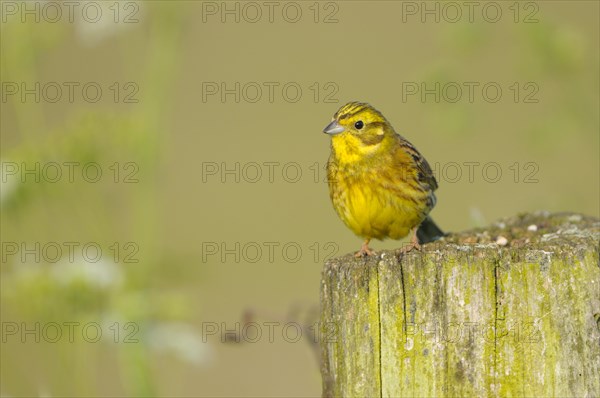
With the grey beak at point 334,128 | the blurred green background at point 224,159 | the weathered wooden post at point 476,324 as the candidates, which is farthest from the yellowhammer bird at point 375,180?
the weathered wooden post at point 476,324

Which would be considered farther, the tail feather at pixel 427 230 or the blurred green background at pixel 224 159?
the blurred green background at pixel 224 159

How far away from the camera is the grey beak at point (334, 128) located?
17.4 ft

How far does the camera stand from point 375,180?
207 inches

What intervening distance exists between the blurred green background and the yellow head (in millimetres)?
691

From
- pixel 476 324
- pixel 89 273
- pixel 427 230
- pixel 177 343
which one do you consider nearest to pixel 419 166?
pixel 427 230

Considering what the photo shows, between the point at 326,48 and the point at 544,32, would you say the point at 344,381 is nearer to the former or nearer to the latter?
the point at 544,32

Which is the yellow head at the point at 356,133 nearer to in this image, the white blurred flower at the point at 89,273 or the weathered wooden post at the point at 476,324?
the white blurred flower at the point at 89,273

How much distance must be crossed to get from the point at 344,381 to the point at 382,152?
226cm

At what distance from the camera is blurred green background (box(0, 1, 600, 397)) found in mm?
5633

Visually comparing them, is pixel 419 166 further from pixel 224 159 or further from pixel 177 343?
pixel 224 159

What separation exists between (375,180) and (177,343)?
164 centimetres

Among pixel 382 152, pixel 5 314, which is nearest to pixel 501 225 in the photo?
pixel 382 152

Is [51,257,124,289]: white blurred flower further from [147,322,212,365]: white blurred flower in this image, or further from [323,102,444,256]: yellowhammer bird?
[323,102,444,256]: yellowhammer bird

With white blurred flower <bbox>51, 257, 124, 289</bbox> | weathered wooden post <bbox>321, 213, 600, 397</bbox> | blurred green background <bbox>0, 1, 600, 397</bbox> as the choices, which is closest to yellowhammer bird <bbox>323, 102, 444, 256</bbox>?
blurred green background <bbox>0, 1, 600, 397</bbox>
